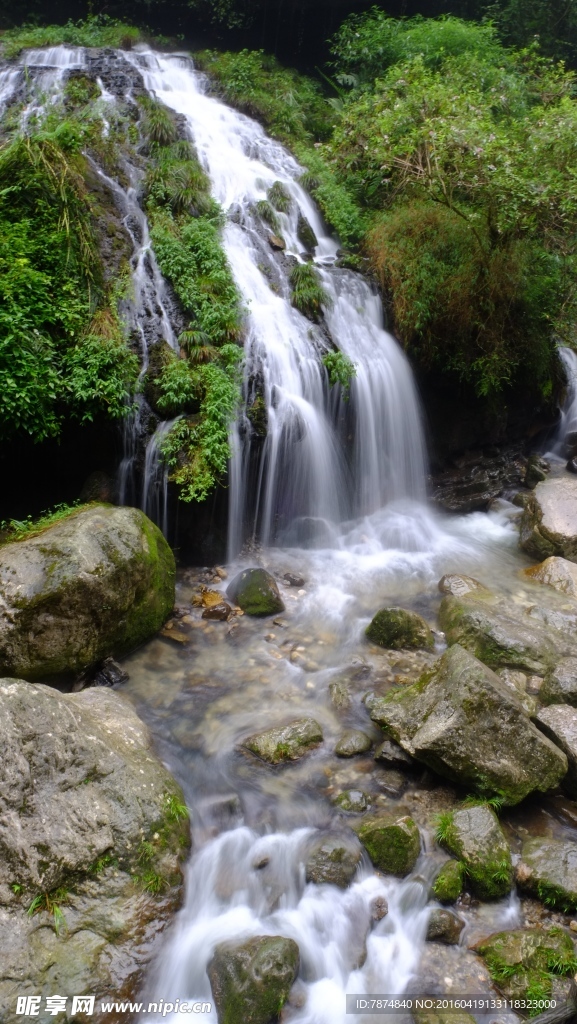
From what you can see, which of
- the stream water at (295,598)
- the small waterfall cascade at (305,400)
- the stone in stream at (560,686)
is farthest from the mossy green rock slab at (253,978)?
the small waterfall cascade at (305,400)

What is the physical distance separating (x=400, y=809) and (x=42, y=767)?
101 inches

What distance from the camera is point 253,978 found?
3361mm

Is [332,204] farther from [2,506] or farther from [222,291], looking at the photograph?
[2,506]

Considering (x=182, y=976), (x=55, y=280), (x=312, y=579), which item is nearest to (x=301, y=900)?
(x=182, y=976)

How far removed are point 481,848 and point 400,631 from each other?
2.57m

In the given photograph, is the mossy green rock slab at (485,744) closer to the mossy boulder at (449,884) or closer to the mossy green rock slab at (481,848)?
the mossy green rock slab at (481,848)

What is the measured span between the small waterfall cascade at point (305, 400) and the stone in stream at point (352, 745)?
3.29 meters

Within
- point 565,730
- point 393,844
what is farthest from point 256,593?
point 565,730

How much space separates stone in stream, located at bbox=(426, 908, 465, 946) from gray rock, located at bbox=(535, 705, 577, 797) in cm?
147

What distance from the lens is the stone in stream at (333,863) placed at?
402 cm

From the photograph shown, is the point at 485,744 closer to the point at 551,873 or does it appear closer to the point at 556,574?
the point at 551,873

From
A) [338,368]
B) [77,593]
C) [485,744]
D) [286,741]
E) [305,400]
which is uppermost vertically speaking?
[338,368]

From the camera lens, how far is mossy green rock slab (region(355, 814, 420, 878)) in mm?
4062

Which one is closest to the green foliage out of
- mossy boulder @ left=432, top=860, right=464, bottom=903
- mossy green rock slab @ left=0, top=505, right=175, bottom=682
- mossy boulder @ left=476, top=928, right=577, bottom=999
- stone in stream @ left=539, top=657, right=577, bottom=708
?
mossy green rock slab @ left=0, top=505, right=175, bottom=682
